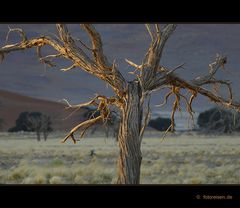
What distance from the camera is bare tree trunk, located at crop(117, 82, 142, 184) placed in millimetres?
5672

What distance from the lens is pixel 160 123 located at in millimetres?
6281

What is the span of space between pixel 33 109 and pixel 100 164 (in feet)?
3.84

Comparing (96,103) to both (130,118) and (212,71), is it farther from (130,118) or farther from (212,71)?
(212,71)

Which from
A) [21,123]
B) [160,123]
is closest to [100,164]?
[160,123]

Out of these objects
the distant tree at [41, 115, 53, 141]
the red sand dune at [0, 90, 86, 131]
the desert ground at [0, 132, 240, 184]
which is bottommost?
the desert ground at [0, 132, 240, 184]

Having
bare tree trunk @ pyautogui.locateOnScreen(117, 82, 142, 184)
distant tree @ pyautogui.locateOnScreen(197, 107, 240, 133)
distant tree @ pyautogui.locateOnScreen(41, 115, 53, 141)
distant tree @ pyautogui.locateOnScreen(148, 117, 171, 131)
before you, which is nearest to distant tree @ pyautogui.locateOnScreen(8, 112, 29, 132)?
distant tree @ pyautogui.locateOnScreen(41, 115, 53, 141)

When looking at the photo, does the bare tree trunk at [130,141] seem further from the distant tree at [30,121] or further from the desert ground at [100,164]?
the distant tree at [30,121]

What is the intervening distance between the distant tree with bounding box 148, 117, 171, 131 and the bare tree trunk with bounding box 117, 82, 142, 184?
0.97 ft

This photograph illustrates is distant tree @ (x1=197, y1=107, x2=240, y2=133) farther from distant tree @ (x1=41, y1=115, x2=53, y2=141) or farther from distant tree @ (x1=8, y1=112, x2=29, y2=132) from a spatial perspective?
distant tree @ (x1=8, y1=112, x2=29, y2=132)

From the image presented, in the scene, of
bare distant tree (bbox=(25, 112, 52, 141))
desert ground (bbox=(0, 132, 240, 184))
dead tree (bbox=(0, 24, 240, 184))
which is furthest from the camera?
bare distant tree (bbox=(25, 112, 52, 141))

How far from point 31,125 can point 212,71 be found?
2.13 meters
